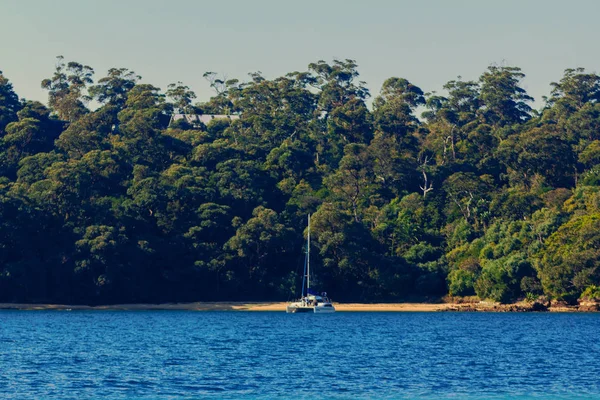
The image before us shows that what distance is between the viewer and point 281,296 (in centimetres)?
10388

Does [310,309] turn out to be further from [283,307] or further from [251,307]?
[251,307]

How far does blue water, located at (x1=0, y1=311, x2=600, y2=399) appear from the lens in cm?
3684

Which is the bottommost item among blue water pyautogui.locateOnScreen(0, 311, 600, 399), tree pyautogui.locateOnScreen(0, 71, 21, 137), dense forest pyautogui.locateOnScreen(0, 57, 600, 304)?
blue water pyautogui.locateOnScreen(0, 311, 600, 399)

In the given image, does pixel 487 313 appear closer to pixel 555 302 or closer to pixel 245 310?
pixel 555 302

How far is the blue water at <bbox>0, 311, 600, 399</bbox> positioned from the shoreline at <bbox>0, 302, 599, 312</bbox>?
12.1m

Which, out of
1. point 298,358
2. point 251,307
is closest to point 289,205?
point 251,307

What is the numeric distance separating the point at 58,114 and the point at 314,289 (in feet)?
234

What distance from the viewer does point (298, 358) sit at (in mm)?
49344

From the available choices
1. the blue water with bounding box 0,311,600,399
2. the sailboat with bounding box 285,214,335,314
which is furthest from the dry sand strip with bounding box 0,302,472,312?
the blue water with bounding box 0,311,600,399

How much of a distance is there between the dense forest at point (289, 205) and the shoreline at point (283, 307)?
1103 millimetres

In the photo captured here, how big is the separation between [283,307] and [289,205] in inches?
715

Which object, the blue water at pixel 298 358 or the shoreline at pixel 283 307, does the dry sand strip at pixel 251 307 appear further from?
the blue water at pixel 298 358

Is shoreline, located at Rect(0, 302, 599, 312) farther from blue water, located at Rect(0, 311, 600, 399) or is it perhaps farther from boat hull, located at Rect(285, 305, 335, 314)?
blue water, located at Rect(0, 311, 600, 399)

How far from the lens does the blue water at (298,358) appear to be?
36844 mm
